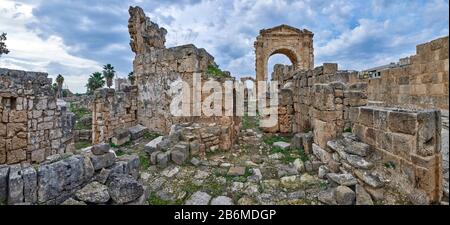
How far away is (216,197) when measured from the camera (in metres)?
3.67

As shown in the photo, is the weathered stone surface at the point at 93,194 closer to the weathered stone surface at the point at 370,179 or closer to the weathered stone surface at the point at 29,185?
the weathered stone surface at the point at 29,185

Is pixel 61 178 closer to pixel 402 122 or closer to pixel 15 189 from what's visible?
pixel 15 189

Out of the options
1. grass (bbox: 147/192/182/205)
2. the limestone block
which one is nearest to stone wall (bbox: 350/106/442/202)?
the limestone block

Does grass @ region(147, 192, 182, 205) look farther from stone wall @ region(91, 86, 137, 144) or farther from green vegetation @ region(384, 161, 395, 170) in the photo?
stone wall @ region(91, 86, 137, 144)

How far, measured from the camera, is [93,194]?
8.81ft

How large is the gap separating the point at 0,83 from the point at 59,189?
16.6 feet

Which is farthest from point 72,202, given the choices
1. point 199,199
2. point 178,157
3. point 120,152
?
point 120,152

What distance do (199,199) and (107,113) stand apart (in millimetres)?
5261

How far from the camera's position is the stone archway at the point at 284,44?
19703 mm

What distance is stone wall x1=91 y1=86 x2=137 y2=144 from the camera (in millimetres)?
7293

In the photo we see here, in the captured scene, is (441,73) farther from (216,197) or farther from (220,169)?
(216,197)

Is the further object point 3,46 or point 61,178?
point 3,46

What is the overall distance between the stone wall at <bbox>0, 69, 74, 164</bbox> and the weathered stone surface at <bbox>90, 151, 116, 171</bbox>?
14.2ft
